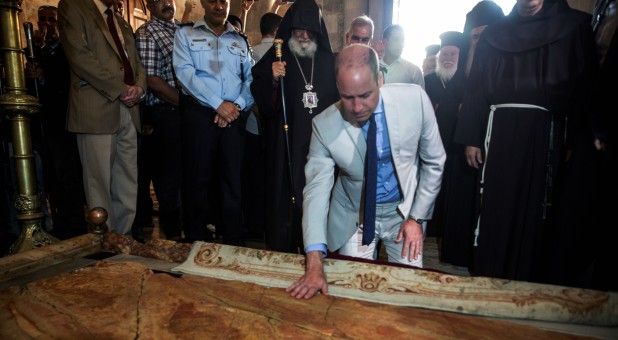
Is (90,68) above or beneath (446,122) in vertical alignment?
above

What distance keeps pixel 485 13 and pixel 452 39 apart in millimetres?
699

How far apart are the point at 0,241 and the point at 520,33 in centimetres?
516

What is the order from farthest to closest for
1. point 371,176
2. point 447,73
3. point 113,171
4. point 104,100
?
point 447,73 → point 113,171 → point 104,100 → point 371,176

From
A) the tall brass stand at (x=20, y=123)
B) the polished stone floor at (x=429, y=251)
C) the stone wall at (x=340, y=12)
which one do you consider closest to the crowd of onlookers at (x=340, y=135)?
the polished stone floor at (x=429, y=251)

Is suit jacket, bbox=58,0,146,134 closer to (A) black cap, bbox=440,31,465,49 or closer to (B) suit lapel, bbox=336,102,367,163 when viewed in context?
(B) suit lapel, bbox=336,102,367,163

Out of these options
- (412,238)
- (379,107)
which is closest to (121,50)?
(379,107)

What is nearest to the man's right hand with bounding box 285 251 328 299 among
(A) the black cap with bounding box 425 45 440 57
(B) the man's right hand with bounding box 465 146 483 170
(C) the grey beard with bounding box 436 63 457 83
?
(B) the man's right hand with bounding box 465 146 483 170

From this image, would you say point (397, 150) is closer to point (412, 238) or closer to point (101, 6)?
point (412, 238)

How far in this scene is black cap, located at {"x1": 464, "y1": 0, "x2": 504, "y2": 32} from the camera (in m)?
3.95

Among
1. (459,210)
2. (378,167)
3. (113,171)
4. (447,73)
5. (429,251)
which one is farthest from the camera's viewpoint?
(447,73)

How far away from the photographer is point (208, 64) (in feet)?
11.4

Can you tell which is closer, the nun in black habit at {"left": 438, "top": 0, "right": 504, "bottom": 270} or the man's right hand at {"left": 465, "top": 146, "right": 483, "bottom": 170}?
the man's right hand at {"left": 465, "top": 146, "right": 483, "bottom": 170}

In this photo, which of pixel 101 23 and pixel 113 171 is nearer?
pixel 101 23

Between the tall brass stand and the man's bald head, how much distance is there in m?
2.31
